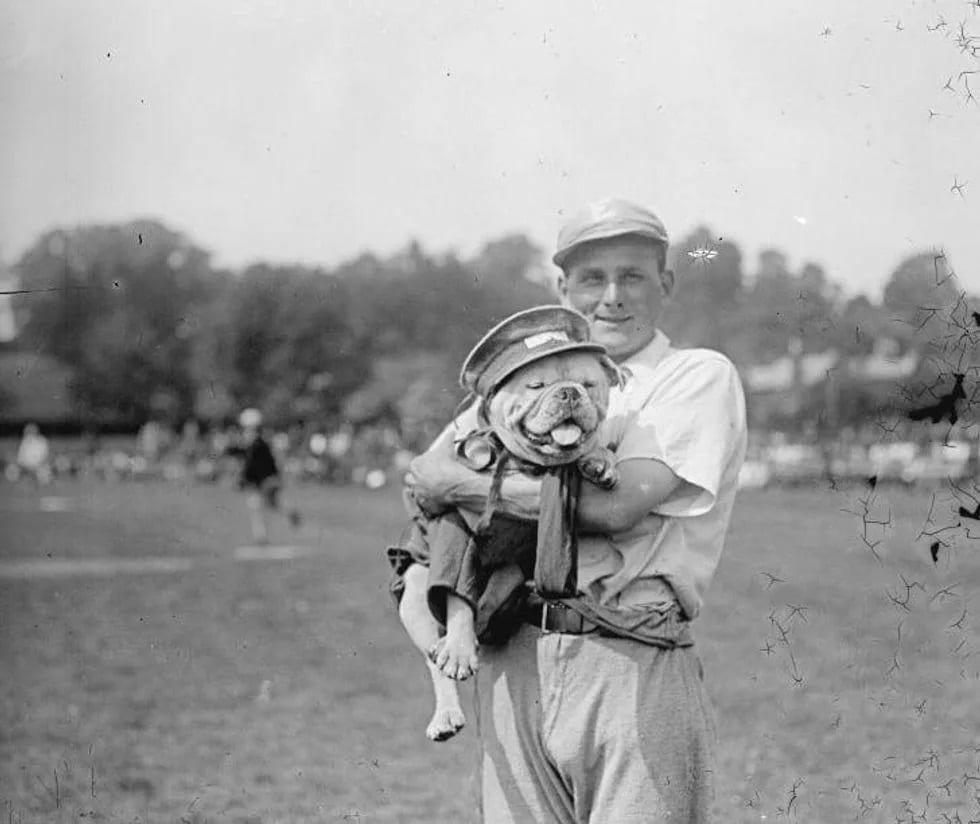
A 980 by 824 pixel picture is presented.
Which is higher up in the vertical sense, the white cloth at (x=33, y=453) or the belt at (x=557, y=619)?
the belt at (x=557, y=619)

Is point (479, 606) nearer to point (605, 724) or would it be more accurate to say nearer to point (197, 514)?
point (605, 724)

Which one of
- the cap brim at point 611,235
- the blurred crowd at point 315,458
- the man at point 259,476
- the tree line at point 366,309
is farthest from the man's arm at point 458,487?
the blurred crowd at point 315,458

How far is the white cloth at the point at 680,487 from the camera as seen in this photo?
8.82ft

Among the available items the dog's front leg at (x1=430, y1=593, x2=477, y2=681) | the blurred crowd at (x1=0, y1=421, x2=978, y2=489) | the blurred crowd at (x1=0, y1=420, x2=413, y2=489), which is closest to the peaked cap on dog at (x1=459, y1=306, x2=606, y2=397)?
the dog's front leg at (x1=430, y1=593, x2=477, y2=681)

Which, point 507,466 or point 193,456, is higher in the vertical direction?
point 507,466

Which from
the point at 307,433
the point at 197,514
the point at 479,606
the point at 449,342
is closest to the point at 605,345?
the point at 479,606

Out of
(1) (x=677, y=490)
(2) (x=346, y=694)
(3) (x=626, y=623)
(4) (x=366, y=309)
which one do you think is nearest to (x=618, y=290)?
(1) (x=677, y=490)

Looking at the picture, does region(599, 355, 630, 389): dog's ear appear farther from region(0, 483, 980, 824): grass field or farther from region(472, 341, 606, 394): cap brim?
region(0, 483, 980, 824): grass field

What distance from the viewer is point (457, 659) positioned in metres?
2.58

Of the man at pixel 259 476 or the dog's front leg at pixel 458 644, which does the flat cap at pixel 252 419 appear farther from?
the dog's front leg at pixel 458 644

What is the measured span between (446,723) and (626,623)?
0.42 metres

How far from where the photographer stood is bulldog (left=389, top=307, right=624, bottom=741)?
255 cm

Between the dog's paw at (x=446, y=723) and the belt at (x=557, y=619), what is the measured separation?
0.89 feet

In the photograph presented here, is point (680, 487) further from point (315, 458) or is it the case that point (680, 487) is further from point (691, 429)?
point (315, 458)
